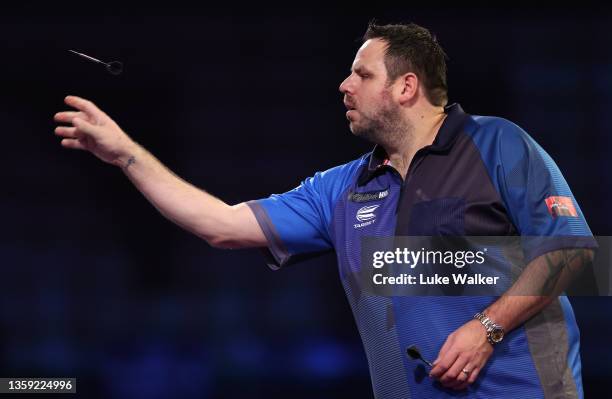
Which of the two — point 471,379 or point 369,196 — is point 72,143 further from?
point 471,379

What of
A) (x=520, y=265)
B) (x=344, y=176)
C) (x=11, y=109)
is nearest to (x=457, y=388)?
(x=520, y=265)

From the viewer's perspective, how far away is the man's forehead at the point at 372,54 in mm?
2297

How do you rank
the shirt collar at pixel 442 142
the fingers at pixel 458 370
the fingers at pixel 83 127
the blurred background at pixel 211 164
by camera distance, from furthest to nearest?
the blurred background at pixel 211 164 < the shirt collar at pixel 442 142 < the fingers at pixel 83 127 < the fingers at pixel 458 370

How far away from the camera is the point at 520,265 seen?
1.94m

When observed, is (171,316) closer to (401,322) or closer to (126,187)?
(126,187)

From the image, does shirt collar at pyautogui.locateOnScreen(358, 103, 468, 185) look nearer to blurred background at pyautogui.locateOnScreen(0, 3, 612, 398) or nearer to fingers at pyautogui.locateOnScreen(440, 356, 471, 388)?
fingers at pyautogui.locateOnScreen(440, 356, 471, 388)

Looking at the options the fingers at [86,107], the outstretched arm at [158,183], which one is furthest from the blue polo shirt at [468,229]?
the fingers at [86,107]

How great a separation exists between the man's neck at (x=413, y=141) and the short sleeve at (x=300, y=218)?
0.13 meters

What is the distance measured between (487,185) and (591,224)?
1.84 meters

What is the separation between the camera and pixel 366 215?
2146mm

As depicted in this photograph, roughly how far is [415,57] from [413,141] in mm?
254

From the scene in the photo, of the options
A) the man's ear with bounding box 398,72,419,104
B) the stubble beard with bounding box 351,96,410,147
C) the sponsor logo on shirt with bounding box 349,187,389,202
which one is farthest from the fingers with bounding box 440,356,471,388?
the man's ear with bounding box 398,72,419,104

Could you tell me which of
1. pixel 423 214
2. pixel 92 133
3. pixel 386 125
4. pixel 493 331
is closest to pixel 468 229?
pixel 423 214

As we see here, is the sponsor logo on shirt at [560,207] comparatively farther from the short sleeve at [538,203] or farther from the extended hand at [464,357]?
the extended hand at [464,357]
